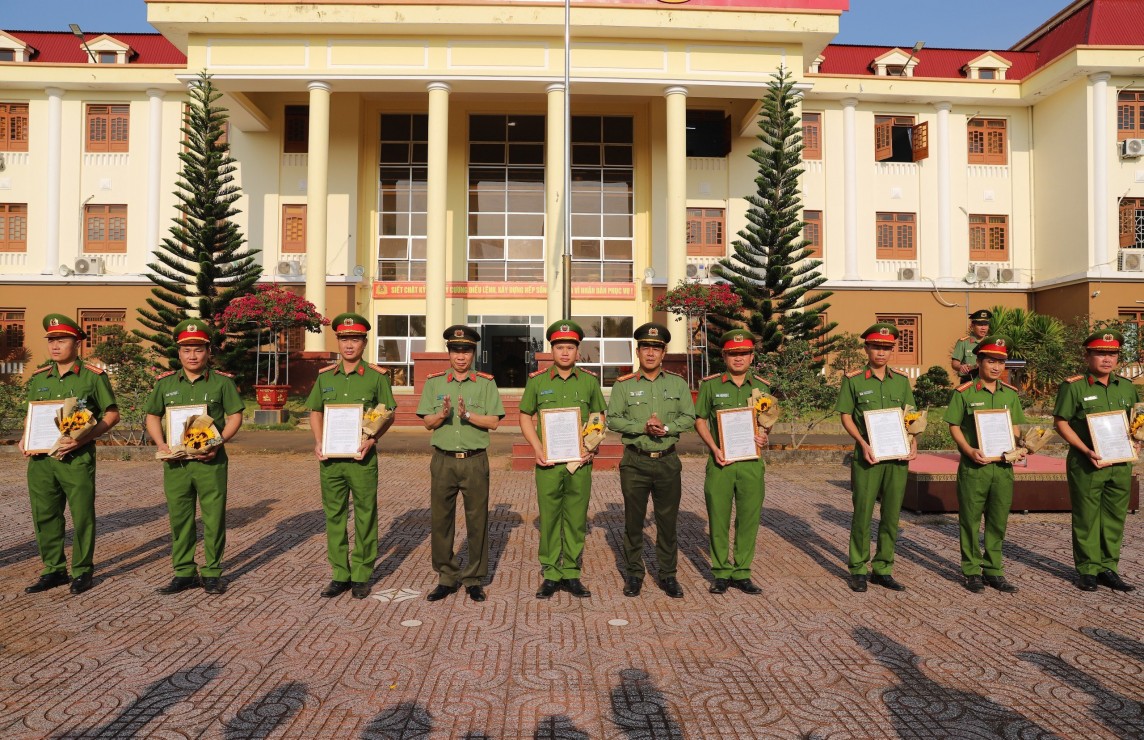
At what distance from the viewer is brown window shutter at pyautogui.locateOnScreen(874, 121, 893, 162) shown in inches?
936

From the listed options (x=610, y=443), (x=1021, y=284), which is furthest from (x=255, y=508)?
(x=1021, y=284)

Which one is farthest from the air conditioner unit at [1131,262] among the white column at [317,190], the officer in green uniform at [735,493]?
the white column at [317,190]

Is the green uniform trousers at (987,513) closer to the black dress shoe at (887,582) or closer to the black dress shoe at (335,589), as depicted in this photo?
the black dress shoe at (887,582)

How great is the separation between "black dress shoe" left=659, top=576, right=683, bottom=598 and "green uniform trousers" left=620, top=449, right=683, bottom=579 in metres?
0.03

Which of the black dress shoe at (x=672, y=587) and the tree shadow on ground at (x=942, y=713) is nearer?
the tree shadow on ground at (x=942, y=713)

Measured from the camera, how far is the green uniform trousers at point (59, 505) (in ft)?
16.4

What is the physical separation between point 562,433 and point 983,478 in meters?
3.07

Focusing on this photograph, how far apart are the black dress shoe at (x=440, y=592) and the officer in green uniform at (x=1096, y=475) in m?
4.47

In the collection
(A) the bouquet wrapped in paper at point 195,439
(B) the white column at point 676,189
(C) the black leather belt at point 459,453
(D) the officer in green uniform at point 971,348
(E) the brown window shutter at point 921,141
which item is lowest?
(C) the black leather belt at point 459,453

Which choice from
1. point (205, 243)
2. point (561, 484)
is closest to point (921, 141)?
point (205, 243)

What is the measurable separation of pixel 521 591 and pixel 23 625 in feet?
9.89

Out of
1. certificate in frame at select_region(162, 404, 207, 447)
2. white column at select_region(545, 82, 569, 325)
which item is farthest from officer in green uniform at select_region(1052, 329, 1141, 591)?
white column at select_region(545, 82, 569, 325)

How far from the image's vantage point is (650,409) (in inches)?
198

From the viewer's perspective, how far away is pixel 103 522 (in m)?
7.17
